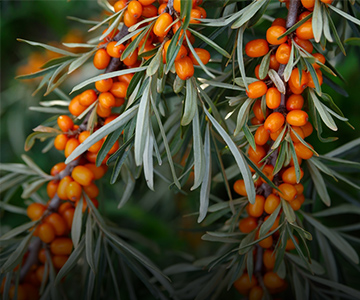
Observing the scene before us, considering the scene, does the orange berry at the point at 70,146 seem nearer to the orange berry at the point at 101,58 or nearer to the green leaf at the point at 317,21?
the orange berry at the point at 101,58

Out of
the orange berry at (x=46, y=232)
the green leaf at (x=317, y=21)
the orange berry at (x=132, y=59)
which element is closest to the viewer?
the green leaf at (x=317, y=21)

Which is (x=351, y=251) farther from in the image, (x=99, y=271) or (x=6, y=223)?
(x=6, y=223)

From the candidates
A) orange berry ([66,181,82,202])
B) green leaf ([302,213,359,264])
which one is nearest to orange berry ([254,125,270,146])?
green leaf ([302,213,359,264])

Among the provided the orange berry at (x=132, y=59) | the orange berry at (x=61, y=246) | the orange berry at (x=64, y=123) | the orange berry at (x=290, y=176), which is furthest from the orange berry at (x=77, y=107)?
the orange berry at (x=290, y=176)

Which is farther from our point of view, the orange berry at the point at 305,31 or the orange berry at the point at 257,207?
the orange berry at the point at 257,207

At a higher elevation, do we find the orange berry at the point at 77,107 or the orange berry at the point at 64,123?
the orange berry at the point at 77,107

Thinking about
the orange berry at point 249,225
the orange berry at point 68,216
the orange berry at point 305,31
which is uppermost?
the orange berry at point 305,31

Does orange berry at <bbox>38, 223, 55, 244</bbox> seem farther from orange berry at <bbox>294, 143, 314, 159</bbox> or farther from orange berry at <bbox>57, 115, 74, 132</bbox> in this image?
orange berry at <bbox>294, 143, 314, 159</bbox>

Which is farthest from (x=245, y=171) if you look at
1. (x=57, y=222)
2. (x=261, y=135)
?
(x=57, y=222)
